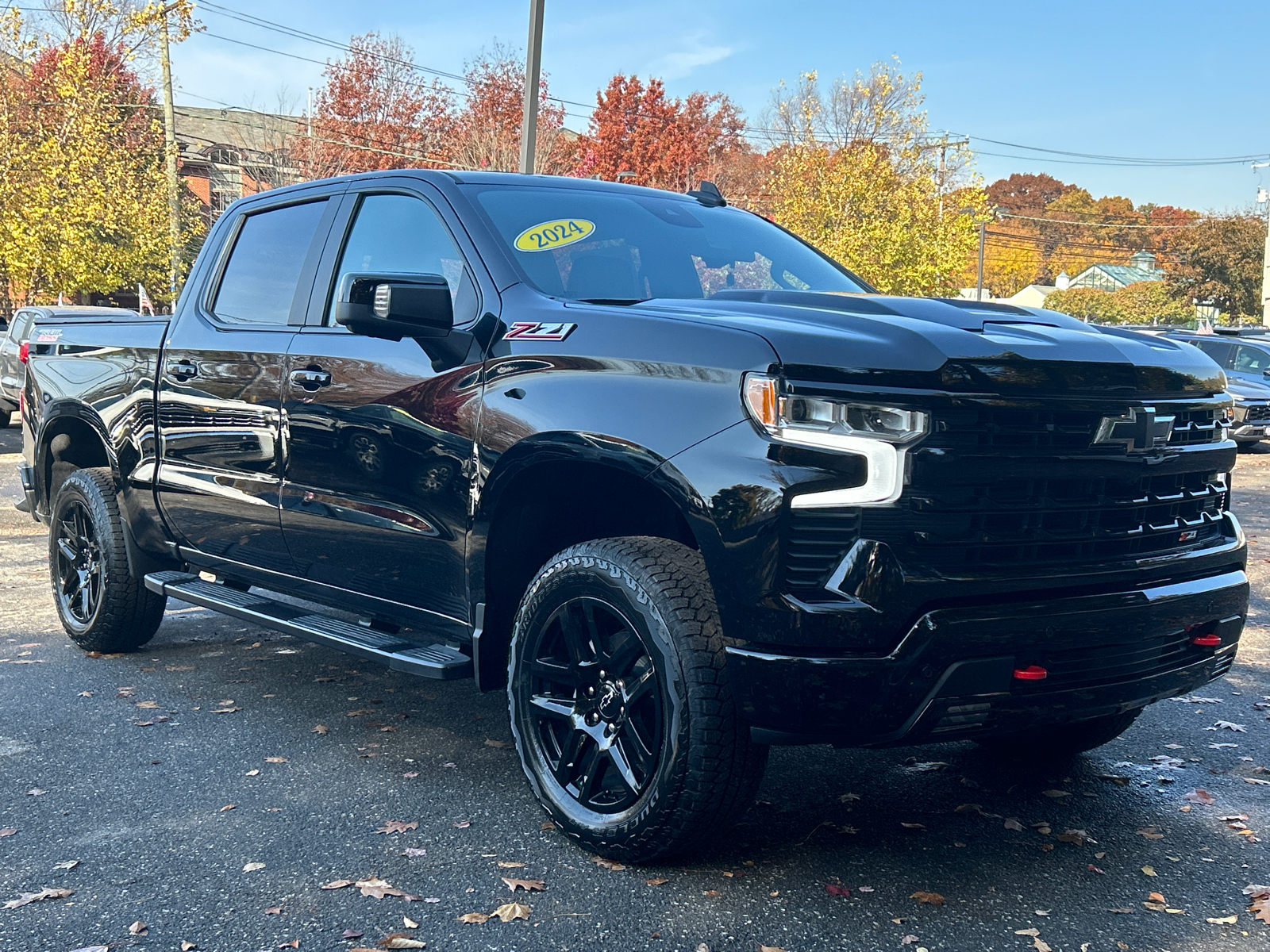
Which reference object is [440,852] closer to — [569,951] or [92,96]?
[569,951]

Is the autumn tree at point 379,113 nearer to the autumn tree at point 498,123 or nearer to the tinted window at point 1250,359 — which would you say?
the autumn tree at point 498,123

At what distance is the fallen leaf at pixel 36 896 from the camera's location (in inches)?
126

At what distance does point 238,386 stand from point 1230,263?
7029 cm

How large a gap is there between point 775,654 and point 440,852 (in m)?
1.22

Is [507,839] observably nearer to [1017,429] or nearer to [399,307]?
[399,307]

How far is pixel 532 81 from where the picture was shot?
16719mm

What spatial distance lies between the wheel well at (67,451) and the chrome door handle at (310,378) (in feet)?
7.07

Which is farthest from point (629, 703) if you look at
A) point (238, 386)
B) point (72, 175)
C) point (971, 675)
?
point (72, 175)

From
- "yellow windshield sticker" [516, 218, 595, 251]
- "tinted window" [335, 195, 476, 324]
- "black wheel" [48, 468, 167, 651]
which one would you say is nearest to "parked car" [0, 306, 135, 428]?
"black wheel" [48, 468, 167, 651]

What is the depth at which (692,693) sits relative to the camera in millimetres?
3109

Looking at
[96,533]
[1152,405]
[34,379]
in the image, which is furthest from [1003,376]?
[34,379]

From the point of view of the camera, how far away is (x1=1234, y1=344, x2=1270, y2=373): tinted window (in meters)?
19.5

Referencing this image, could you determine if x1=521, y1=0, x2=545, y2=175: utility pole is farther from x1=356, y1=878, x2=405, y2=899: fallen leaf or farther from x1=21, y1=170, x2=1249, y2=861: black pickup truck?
x1=356, y1=878, x2=405, y2=899: fallen leaf

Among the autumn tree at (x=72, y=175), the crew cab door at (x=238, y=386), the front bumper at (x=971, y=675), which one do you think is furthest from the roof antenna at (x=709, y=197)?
the autumn tree at (x=72, y=175)
